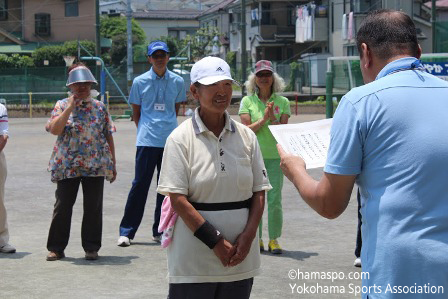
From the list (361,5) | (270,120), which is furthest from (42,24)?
(270,120)

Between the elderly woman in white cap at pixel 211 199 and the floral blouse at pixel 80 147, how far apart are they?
3.56m

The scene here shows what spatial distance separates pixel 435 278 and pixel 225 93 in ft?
6.08

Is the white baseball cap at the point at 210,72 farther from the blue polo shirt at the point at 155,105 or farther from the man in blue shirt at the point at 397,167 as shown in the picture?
the blue polo shirt at the point at 155,105

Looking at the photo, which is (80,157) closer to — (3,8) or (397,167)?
(397,167)

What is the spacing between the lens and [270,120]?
27.8 feet

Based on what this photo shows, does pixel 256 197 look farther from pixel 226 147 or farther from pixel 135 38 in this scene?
pixel 135 38

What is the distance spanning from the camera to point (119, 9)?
105 metres

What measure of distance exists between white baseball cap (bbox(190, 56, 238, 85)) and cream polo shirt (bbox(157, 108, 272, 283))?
22 centimetres

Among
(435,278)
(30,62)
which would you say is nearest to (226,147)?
(435,278)

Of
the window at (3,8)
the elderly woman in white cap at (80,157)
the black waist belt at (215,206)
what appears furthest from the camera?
the window at (3,8)

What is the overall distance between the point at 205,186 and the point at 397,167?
155 cm

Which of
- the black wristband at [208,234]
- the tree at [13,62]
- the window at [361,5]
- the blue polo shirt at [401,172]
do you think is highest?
the window at [361,5]

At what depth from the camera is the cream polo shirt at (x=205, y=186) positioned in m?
4.43

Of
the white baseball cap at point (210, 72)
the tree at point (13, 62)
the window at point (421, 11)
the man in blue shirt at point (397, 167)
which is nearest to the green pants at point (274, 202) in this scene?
the white baseball cap at point (210, 72)
